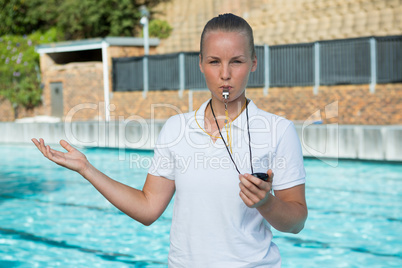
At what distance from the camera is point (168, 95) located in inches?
861

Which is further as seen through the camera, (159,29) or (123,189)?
(159,29)

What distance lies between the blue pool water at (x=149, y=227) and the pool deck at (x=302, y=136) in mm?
340

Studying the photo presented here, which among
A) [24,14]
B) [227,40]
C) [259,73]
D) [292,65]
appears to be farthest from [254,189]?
[24,14]

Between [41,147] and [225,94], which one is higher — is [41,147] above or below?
below

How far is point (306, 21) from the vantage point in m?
22.0

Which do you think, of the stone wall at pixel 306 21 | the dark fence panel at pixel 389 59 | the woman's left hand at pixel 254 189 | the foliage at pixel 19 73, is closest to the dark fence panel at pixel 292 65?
the dark fence panel at pixel 389 59

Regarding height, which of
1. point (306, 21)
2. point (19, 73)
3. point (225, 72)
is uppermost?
point (306, 21)

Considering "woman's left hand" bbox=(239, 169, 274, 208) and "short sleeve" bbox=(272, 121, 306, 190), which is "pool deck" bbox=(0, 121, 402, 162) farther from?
"woman's left hand" bbox=(239, 169, 274, 208)

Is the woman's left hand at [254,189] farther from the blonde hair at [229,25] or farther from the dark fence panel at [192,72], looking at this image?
the dark fence panel at [192,72]

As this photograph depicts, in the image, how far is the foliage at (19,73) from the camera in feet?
88.0

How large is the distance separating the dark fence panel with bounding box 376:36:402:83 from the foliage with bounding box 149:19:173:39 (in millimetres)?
14800

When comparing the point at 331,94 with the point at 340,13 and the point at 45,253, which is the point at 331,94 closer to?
the point at 340,13

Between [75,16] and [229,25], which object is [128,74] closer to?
[75,16]

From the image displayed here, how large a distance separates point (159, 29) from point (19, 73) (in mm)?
7288
